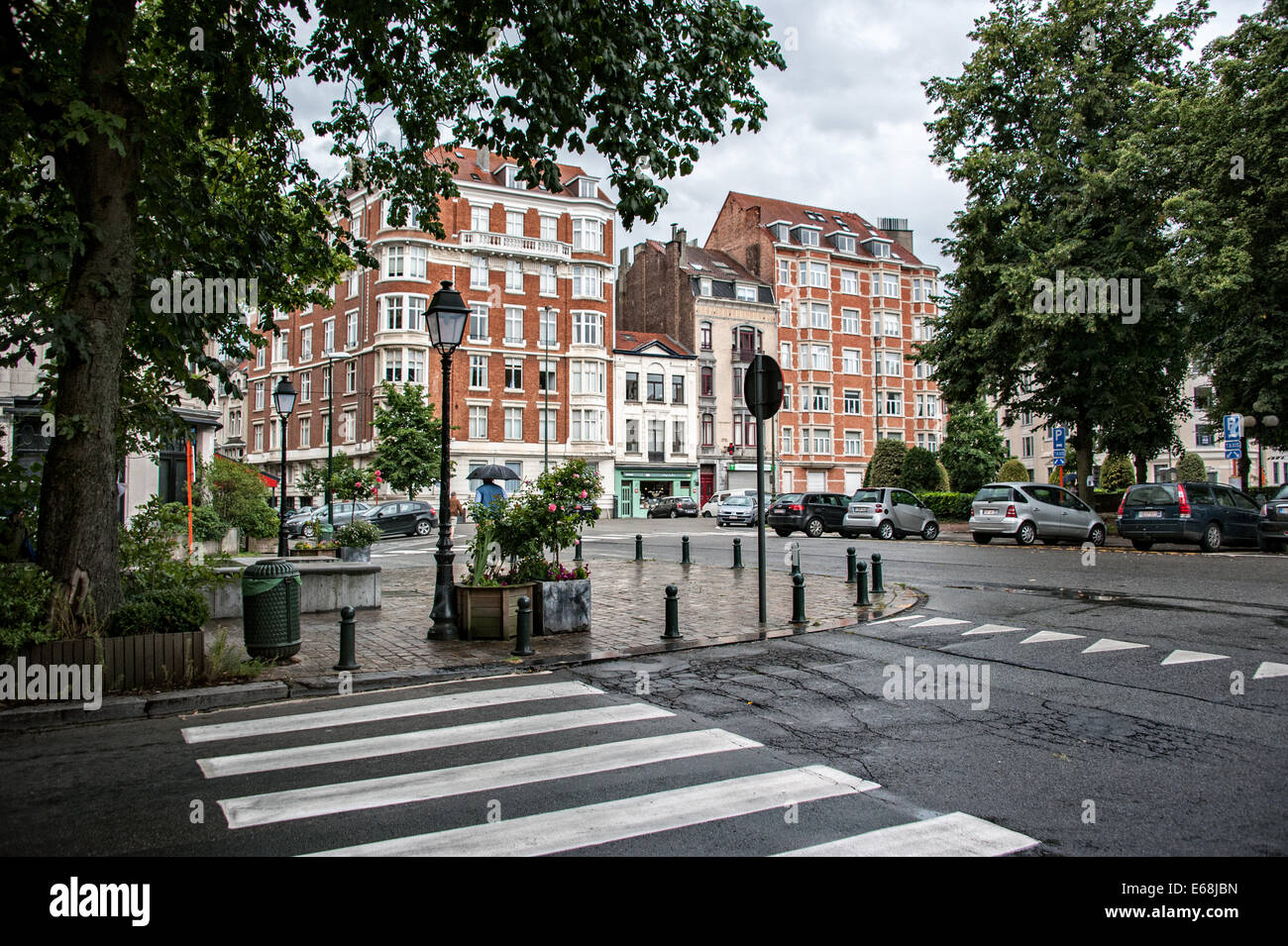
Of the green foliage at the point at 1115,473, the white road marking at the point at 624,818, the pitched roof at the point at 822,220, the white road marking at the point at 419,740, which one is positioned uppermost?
the pitched roof at the point at 822,220

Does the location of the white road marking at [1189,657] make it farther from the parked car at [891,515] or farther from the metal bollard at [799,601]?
the parked car at [891,515]

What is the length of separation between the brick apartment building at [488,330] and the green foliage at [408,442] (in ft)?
17.4

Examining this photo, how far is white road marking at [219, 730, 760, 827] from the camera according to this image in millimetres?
4594

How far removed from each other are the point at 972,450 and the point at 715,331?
19922 mm

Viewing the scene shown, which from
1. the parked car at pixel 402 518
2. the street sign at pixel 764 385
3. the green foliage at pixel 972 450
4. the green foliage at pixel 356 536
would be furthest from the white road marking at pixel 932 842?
the green foliage at pixel 972 450

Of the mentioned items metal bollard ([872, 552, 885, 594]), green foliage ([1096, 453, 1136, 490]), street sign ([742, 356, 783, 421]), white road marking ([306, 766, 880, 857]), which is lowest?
white road marking ([306, 766, 880, 857])

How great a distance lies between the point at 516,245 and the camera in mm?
54812

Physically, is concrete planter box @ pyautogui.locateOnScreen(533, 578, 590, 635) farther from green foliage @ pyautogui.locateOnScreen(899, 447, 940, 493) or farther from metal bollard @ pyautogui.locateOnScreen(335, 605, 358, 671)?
green foliage @ pyautogui.locateOnScreen(899, 447, 940, 493)

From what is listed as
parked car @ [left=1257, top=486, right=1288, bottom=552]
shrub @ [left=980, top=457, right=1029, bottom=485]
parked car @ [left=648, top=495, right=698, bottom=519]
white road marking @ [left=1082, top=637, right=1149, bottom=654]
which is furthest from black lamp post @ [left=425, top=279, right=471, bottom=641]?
parked car @ [left=648, top=495, right=698, bottom=519]

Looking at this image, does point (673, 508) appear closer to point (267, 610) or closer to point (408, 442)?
point (408, 442)

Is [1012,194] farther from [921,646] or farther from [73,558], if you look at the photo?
[73,558]

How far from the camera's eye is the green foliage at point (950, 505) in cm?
3566

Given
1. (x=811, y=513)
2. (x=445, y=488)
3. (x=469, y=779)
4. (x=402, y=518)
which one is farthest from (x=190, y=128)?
(x=402, y=518)

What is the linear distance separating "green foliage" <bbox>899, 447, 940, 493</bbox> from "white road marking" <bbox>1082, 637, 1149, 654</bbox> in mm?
31481
